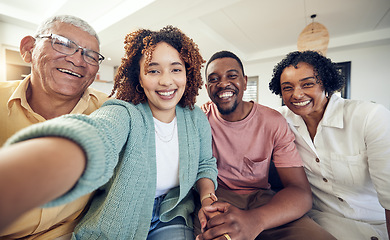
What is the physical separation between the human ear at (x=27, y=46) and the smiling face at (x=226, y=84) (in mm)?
1197

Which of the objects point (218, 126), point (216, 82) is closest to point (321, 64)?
point (216, 82)

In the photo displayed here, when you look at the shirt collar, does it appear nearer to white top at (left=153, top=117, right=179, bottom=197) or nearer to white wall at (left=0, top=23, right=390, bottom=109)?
white top at (left=153, top=117, right=179, bottom=197)

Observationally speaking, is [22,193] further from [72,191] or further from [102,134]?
[102,134]

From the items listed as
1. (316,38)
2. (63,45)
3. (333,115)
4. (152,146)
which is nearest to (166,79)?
(152,146)

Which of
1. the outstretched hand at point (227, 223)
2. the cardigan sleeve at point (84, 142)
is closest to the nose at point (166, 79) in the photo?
the cardigan sleeve at point (84, 142)

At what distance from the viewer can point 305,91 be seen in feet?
4.28

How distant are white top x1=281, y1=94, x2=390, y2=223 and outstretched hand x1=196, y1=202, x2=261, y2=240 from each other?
68cm

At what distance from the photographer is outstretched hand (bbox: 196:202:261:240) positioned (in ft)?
2.59

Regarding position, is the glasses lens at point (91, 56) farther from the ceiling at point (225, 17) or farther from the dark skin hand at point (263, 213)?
the ceiling at point (225, 17)

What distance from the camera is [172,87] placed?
1079 mm

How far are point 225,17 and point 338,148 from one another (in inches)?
152

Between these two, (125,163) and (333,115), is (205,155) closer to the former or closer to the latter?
(125,163)

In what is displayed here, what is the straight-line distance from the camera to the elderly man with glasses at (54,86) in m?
0.91

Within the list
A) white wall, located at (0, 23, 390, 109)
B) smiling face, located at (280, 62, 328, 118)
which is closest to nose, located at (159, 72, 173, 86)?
smiling face, located at (280, 62, 328, 118)
